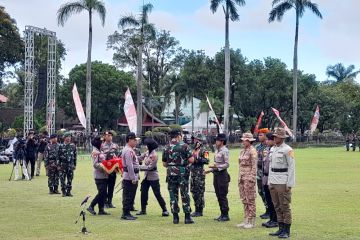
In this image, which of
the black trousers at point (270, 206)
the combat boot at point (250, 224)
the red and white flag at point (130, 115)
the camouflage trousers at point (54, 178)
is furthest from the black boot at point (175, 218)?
the red and white flag at point (130, 115)

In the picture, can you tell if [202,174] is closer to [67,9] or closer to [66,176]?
[66,176]

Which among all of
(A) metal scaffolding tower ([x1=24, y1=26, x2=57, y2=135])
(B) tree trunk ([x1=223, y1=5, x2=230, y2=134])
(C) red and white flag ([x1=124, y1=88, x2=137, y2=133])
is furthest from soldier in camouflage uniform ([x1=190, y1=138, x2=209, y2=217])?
(B) tree trunk ([x1=223, y1=5, x2=230, y2=134])

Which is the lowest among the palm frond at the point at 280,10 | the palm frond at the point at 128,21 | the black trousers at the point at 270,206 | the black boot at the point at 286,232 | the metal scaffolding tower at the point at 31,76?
the black boot at the point at 286,232

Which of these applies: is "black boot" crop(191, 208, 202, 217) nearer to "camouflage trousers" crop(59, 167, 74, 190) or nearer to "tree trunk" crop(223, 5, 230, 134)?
"camouflage trousers" crop(59, 167, 74, 190)

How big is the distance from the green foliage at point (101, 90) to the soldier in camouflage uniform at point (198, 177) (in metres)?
51.0

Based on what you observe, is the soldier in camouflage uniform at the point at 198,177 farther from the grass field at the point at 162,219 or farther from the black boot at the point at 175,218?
the black boot at the point at 175,218

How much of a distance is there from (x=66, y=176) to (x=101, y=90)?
48036mm

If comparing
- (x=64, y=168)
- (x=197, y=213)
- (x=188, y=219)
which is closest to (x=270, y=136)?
(x=188, y=219)

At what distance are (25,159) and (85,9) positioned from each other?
26.3 metres

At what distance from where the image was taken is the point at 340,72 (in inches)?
4190

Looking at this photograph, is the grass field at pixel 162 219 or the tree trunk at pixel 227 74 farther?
the tree trunk at pixel 227 74

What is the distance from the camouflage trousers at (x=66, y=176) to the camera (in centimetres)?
1546

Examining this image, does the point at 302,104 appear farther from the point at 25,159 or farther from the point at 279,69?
the point at 25,159

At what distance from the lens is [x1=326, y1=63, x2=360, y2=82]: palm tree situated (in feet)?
346
